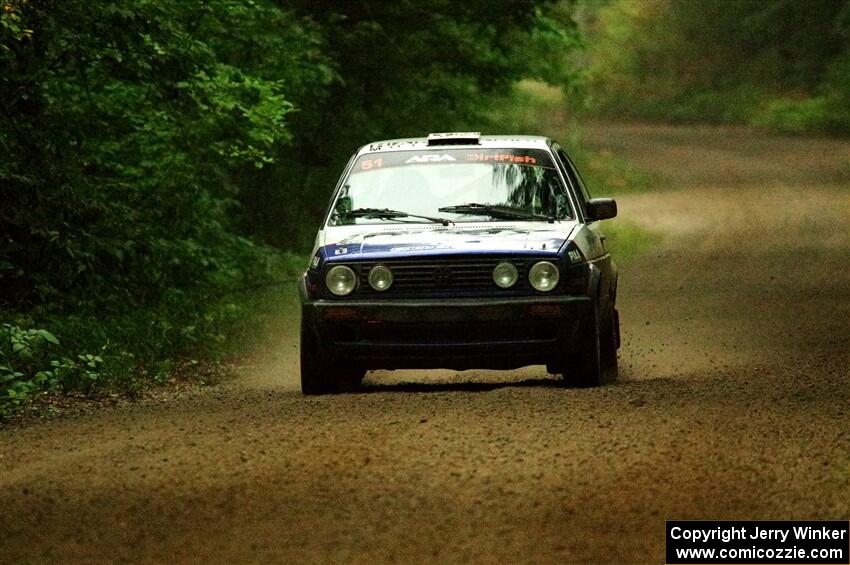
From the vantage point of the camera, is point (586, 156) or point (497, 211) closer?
point (497, 211)

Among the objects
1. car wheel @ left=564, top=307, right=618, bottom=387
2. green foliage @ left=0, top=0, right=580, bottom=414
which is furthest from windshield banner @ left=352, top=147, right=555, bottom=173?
green foliage @ left=0, top=0, right=580, bottom=414

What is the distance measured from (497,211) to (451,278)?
1020 mm

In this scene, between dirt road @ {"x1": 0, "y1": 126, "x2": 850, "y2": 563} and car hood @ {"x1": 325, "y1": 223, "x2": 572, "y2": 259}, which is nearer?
dirt road @ {"x1": 0, "y1": 126, "x2": 850, "y2": 563}

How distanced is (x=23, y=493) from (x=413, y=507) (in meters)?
2.03

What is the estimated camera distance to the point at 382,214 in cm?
1054

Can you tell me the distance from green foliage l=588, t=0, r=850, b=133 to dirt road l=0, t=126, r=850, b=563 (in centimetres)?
3900

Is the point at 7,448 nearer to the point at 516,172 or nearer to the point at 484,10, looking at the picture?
the point at 516,172

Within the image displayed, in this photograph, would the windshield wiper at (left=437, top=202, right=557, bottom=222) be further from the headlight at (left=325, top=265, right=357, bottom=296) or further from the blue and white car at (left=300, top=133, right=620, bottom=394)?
the headlight at (left=325, top=265, right=357, bottom=296)

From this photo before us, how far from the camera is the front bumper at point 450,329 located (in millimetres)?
9570

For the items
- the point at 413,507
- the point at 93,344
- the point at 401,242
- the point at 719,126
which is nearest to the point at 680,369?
the point at 401,242

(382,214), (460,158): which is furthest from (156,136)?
(382,214)

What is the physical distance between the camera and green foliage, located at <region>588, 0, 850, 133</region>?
52.8 metres

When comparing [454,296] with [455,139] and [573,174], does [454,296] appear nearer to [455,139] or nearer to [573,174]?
[455,139]

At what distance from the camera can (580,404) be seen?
352 inches
